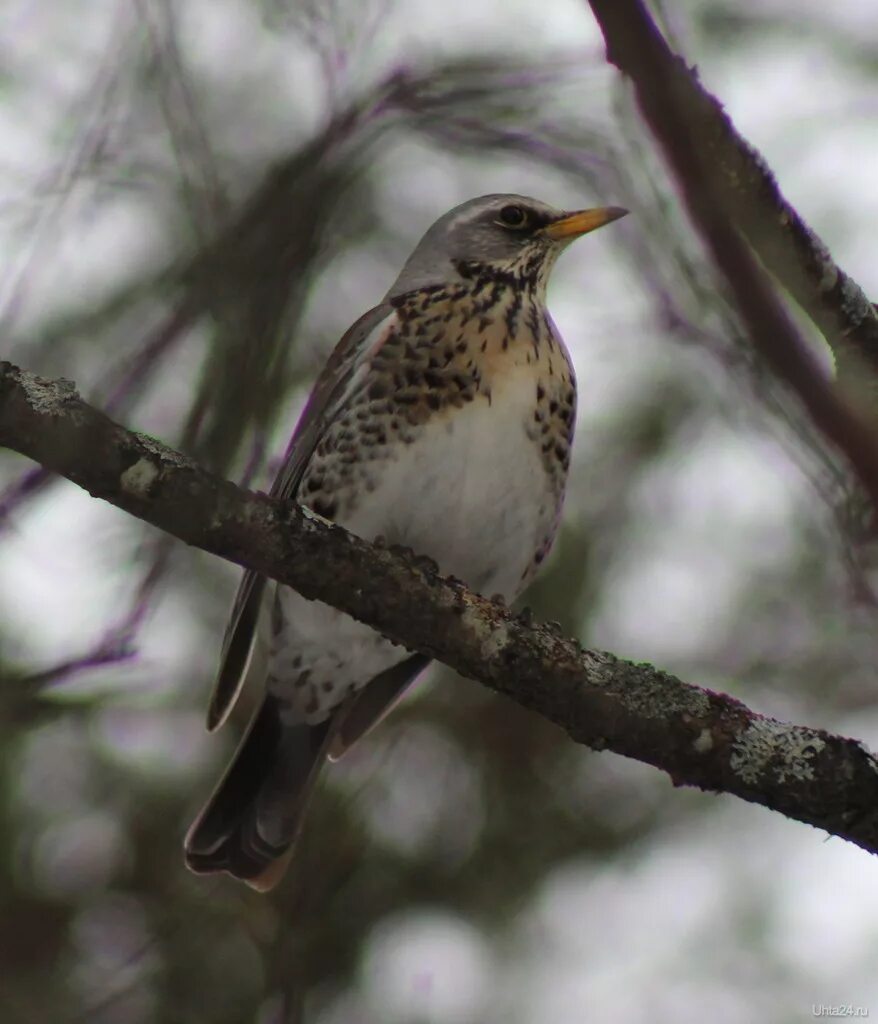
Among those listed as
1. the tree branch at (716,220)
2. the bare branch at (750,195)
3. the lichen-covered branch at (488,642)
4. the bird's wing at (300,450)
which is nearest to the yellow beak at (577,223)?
the bird's wing at (300,450)

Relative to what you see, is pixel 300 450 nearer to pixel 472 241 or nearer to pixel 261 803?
pixel 472 241

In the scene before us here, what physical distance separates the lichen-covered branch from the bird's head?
1.57 metres

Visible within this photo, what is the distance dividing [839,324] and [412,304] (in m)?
2.08

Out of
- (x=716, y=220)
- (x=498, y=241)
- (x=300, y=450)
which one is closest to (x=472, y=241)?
(x=498, y=241)

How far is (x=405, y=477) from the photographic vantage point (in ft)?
13.5

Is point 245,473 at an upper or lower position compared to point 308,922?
upper

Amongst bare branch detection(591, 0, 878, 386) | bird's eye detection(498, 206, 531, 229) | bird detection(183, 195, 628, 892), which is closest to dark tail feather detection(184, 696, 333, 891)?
bird detection(183, 195, 628, 892)

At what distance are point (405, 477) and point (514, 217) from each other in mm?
1308

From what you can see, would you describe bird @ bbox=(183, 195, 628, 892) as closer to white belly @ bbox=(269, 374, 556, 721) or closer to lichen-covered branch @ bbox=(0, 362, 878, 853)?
white belly @ bbox=(269, 374, 556, 721)

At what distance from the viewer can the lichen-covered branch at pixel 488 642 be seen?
2.82 metres

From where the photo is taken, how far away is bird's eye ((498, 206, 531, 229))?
4945 millimetres

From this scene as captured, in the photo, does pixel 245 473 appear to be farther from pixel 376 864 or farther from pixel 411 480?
pixel 376 864

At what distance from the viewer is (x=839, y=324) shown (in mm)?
2562

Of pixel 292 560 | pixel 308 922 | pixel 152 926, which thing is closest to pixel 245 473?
pixel 292 560
